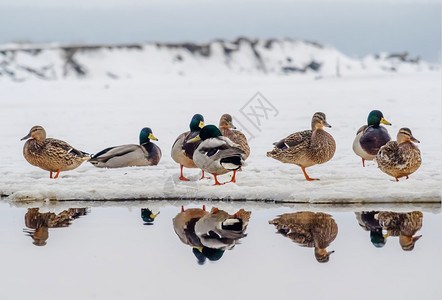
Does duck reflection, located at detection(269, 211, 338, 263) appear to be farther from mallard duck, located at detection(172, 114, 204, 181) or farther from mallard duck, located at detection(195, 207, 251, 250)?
mallard duck, located at detection(172, 114, 204, 181)

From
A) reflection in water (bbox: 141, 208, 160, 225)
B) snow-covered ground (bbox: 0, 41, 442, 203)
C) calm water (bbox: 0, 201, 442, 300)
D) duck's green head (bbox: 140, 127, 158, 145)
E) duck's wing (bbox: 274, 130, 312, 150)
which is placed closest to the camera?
calm water (bbox: 0, 201, 442, 300)

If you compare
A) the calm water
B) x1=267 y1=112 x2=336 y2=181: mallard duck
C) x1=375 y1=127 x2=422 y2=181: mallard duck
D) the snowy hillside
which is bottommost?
the calm water

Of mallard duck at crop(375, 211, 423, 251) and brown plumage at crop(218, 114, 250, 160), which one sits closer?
mallard duck at crop(375, 211, 423, 251)

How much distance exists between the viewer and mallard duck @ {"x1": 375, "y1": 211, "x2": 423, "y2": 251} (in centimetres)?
560

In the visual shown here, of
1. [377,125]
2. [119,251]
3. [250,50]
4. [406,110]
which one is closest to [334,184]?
[377,125]

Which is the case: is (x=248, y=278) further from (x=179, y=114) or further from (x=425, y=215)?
(x=179, y=114)

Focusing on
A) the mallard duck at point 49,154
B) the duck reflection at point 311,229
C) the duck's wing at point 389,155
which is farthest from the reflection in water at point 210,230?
the mallard duck at point 49,154

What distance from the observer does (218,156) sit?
7.57m

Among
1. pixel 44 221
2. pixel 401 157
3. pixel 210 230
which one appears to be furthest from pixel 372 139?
pixel 44 221

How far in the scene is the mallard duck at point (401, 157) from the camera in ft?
25.1

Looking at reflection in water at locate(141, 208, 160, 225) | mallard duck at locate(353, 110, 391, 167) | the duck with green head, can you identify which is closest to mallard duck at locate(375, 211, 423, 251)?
reflection in water at locate(141, 208, 160, 225)

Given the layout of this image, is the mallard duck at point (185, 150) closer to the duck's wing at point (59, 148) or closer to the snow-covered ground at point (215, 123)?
the snow-covered ground at point (215, 123)

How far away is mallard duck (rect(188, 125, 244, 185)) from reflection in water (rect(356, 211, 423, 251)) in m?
1.50

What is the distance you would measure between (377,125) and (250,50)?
47704 mm
